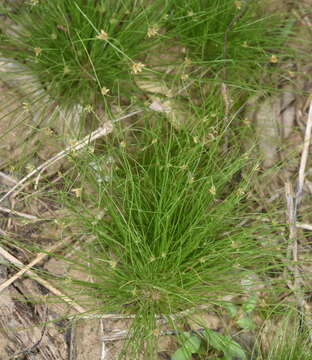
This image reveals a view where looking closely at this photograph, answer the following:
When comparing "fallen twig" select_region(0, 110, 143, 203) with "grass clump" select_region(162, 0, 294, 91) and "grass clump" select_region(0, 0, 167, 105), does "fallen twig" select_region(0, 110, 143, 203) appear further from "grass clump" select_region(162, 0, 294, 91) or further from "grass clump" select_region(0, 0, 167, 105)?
"grass clump" select_region(162, 0, 294, 91)

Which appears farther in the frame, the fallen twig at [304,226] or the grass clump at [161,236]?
the fallen twig at [304,226]

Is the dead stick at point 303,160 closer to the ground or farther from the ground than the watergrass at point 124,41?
Result: closer to the ground

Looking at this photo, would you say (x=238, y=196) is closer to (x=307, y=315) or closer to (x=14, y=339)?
(x=307, y=315)

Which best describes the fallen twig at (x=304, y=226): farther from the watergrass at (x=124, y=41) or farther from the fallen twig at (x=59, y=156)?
the fallen twig at (x=59, y=156)

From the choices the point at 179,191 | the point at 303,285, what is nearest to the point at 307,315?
the point at 303,285

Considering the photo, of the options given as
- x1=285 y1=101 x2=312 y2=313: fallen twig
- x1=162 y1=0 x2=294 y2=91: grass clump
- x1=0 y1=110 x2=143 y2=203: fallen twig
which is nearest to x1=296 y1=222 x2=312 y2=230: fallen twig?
x1=285 y1=101 x2=312 y2=313: fallen twig

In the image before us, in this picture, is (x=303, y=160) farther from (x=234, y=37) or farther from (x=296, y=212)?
(x=234, y=37)

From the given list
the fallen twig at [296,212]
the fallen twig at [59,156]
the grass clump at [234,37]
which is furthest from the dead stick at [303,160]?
the fallen twig at [59,156]

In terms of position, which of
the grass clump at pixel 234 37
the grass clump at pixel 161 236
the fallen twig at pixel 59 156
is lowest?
the grass clump at pixel 161 236
